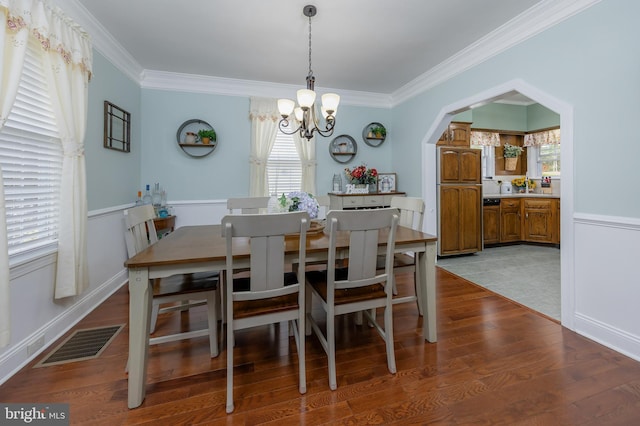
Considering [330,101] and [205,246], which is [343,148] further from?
[205,246]

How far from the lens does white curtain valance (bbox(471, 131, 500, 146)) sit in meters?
5.69

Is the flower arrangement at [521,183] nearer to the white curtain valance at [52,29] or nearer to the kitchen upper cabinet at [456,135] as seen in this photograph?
the kitchen upper cabinet at [456,135]

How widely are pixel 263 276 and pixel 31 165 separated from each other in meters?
1.90

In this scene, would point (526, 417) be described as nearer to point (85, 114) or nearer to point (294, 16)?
point (294, 16)

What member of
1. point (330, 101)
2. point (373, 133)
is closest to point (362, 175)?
point (373, 133)

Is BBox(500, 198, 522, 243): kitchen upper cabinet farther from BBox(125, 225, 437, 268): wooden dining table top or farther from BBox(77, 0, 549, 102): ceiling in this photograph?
BBox(125, 225, 437, 268): wooden dining table top

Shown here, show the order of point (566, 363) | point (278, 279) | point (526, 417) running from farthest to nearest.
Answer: point (566, 363) → point (278, 279) → point (526, 417)

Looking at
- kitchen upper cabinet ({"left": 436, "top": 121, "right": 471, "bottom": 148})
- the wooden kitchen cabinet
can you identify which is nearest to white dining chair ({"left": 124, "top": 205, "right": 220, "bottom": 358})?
kitchen upper cabinet ({"left": 436, "top": 121, "right": 471, "bottom": 148})

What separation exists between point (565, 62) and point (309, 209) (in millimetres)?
2360

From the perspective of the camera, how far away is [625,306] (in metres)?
1.99

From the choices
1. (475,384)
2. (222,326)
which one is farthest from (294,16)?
(475,384)

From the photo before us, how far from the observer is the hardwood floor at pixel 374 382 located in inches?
57.7

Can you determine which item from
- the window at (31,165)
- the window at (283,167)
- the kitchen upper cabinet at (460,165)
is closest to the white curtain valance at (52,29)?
the window at (31,165)

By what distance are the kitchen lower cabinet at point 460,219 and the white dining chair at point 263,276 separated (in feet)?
10.8
